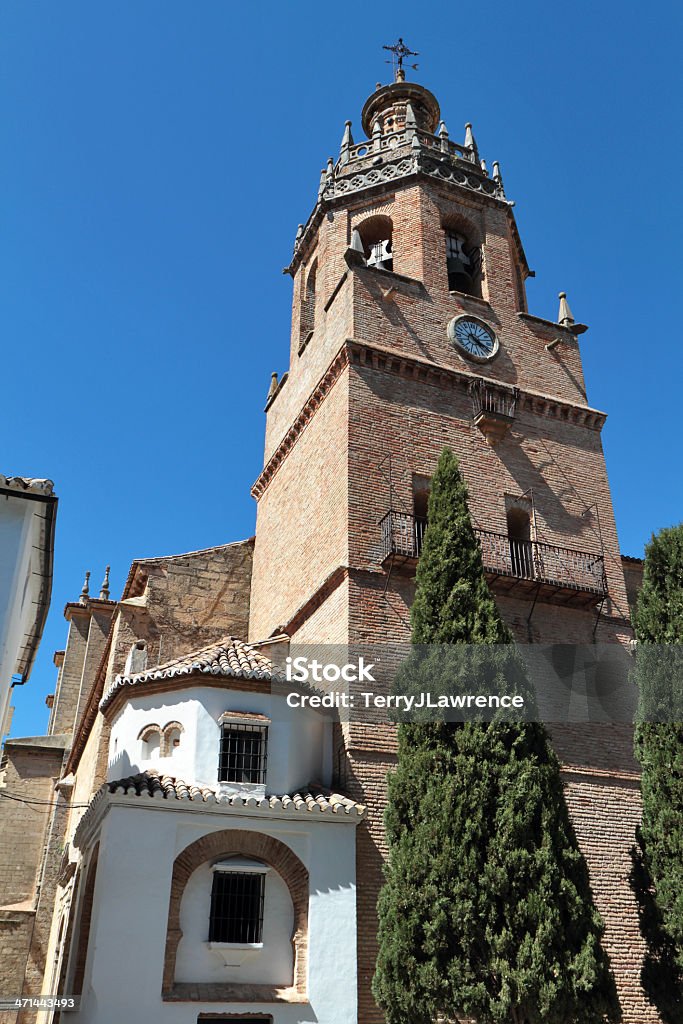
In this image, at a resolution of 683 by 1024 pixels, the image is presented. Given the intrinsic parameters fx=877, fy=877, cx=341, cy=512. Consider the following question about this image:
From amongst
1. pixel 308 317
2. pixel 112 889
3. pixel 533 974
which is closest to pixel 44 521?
pixel 112 889

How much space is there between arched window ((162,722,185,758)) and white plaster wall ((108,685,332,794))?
65mm

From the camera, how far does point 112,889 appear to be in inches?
422

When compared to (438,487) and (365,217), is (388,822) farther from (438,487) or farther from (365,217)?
(365,217)

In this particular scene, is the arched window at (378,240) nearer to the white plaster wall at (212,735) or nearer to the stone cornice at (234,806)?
the white plaster wall at (212,735)

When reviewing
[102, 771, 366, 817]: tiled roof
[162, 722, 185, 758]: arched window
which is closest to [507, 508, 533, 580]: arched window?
[102, 771, 366, 817]: tiled roof

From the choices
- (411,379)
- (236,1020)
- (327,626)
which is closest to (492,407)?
(411,379)

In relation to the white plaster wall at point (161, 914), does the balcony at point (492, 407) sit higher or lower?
higher

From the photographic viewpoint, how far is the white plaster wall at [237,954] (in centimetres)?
1101

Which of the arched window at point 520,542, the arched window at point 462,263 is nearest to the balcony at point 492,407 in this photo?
the arched window at point 520,542

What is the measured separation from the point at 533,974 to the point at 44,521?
7.73 meters

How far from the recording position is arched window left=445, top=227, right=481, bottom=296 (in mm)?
19438

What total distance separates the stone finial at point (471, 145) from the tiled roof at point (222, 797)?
601 inches

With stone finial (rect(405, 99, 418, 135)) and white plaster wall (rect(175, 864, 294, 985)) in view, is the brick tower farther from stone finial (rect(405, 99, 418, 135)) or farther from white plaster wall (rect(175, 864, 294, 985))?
white plaster wall (rect(175, 864, 294, 985))

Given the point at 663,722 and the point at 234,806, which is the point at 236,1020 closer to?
the point at 234,806
